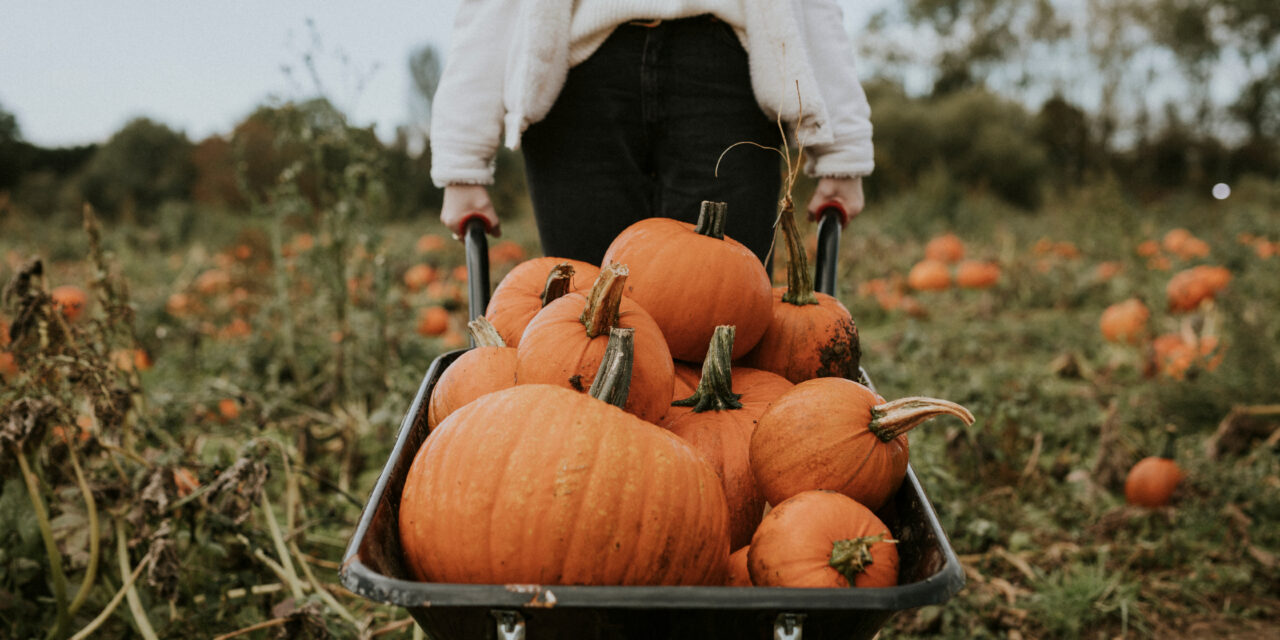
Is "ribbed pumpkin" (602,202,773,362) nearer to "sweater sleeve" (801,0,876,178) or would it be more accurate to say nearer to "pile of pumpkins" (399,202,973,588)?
"pile of pumpkins" (399,202,973,588)

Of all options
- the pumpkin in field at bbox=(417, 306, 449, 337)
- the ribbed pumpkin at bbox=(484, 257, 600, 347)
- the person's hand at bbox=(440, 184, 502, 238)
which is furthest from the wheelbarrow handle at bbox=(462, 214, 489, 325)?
the pumpkin in field at bbox=(417, 306, 449, 337)

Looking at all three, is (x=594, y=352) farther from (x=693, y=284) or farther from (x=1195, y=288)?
(x=1195, y=288)

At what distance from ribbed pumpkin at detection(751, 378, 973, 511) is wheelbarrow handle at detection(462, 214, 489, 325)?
762 millimetres

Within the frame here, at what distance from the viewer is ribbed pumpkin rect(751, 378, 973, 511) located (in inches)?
44.4

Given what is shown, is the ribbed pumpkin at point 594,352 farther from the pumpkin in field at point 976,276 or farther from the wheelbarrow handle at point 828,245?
the pumpkin in field at point 976,276

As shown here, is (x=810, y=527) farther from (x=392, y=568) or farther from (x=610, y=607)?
(x=392, y=568)

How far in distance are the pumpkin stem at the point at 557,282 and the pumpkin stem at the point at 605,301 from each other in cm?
21

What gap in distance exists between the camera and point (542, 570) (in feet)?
3.05

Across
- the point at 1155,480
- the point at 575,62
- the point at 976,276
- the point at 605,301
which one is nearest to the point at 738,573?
Answer: the point at 605,301

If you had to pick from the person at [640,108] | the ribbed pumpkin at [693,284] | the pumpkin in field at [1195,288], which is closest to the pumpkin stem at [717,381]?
the ribbed pumpkin at [693,284]

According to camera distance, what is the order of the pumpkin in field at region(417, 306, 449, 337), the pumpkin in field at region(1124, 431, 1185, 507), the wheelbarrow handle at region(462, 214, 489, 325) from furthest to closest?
the pumpkin in field at region(417, 306, 449, 337), the pumpkin in field at region(1124, 431, 1185, 507), the wheelbarrow handle at region(462, 214, 489, 325)

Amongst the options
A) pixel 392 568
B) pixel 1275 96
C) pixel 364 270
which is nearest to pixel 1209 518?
pixel 392 568

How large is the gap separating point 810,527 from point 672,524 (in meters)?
0.17

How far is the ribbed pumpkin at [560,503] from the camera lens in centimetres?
94
